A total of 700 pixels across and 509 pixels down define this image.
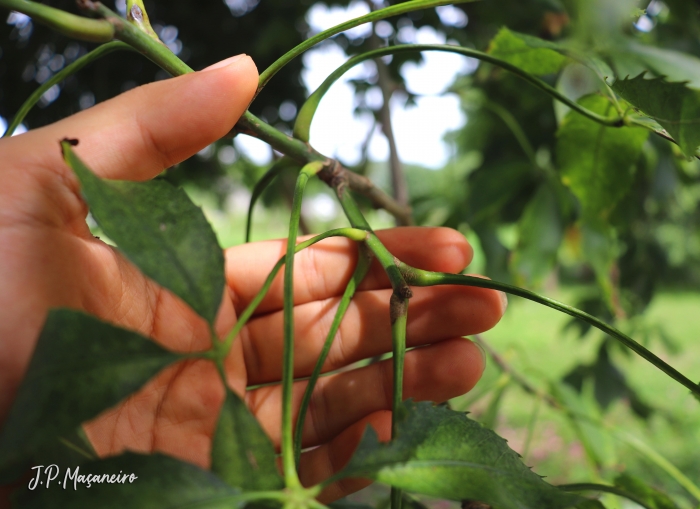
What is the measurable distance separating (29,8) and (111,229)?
0.15 metres

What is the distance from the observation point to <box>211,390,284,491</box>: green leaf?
10.8 inches

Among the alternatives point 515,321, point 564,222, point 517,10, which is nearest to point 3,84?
point 517,10

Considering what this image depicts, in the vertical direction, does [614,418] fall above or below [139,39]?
above

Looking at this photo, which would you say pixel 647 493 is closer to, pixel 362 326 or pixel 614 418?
pixel 362 326

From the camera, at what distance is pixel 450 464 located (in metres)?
0.32

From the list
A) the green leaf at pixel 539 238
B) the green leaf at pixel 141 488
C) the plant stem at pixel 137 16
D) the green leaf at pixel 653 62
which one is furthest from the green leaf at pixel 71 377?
the green leaf at pixel 539 238

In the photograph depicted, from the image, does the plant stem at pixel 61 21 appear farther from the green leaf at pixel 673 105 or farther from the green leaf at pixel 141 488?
the green leaf at pixel 673 105

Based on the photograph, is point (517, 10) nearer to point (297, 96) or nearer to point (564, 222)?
point (564, 222)

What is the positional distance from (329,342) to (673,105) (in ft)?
1.03

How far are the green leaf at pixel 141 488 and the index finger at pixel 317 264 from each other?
1.22 ft

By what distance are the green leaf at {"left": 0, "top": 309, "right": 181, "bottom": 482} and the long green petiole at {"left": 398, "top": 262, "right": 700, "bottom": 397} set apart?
216mm

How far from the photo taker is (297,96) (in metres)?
1.22

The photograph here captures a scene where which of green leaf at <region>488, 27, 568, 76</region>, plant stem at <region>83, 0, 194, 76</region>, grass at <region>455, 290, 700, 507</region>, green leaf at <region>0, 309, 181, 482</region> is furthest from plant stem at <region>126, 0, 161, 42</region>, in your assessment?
grass at <region>455, 290, 700, 507</region>

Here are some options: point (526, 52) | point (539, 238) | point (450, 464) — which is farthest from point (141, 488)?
point (539, 238)
